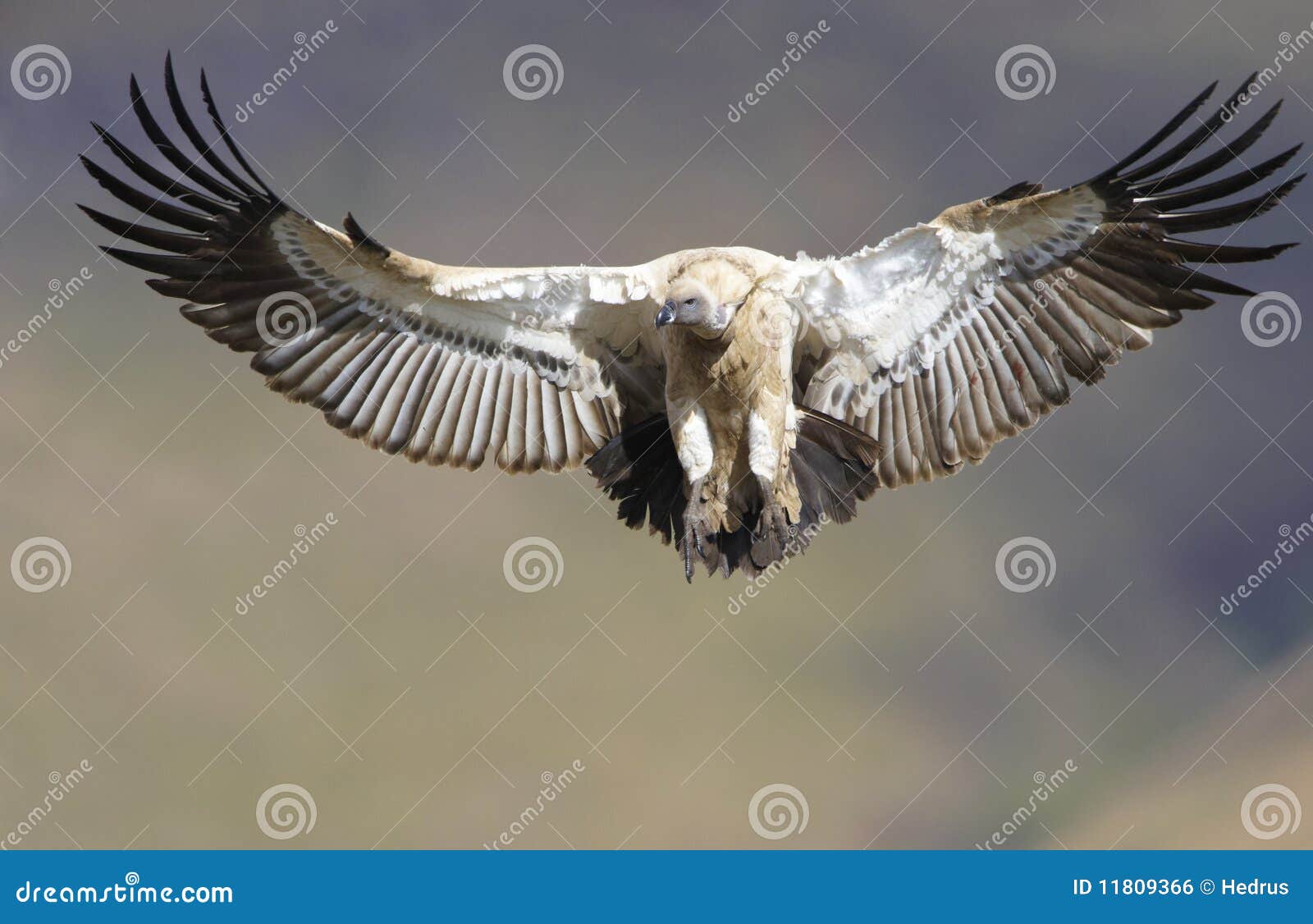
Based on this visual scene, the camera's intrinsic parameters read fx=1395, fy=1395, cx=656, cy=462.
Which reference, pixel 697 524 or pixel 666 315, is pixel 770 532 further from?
pixel 666 315

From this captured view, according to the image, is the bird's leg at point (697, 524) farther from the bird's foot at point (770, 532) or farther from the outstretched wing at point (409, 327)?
the outstretched wing at point (409, 327)

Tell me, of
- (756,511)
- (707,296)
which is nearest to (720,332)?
(707,296)

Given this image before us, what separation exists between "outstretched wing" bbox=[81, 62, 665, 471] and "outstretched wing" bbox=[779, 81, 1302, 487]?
1184 millimetres

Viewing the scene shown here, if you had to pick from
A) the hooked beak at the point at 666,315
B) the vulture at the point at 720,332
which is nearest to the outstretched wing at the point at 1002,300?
the vulture at the point at 720,332

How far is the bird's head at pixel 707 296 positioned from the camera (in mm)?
7441

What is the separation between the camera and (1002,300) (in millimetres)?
8320

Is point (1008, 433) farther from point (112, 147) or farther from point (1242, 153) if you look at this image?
point (112, 147)

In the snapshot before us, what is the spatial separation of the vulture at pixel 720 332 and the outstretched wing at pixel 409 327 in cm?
1

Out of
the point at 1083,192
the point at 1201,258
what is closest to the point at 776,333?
the point at 1083,192

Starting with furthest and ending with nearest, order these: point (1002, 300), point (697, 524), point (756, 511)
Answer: point (1002, 300)
point (756, 511)
point (697, 524)

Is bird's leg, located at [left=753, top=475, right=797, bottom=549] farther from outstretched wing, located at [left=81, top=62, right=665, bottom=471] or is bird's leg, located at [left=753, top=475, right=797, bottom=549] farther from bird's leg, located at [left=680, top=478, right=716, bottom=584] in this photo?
outstretched wing, located at [left=81, top=62, right=665, bottom=471]

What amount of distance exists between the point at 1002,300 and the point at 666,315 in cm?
223

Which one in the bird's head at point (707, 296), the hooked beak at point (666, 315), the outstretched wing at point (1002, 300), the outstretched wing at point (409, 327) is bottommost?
the outstretched wing at point (409, 327)

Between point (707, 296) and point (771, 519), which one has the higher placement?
point (707, 296)
